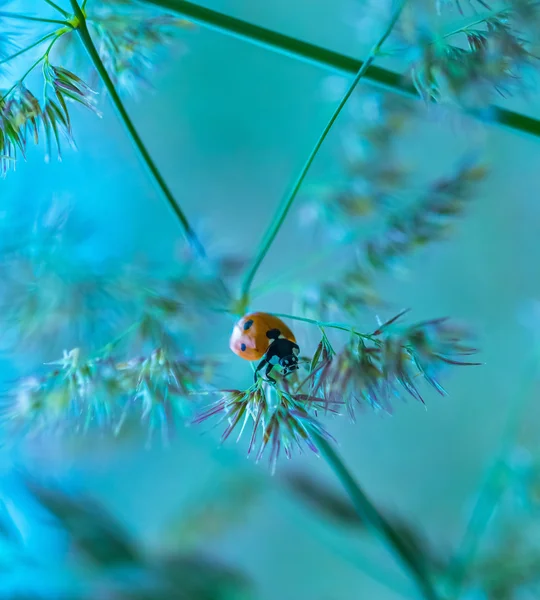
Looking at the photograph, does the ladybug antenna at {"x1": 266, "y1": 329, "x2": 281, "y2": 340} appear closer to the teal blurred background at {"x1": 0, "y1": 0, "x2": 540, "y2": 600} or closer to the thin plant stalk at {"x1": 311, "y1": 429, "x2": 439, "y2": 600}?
the thin plant stalk at {"x1": 311, "y1": 429, "x2": 439, "y2": 600}

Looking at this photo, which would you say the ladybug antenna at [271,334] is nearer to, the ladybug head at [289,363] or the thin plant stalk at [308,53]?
the ladybug head at [289,363]

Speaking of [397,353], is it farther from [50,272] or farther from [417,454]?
[417,454]

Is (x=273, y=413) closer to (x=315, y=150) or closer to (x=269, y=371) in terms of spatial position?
(x=269, y=371)

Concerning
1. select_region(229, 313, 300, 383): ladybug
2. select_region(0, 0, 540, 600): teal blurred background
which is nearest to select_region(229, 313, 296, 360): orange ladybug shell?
select_region(229, 313, 300, 383): ladybug

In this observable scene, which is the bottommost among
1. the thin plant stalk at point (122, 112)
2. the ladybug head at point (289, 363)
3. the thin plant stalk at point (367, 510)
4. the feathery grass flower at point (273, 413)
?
the feathery grass flower at point (273, 413)

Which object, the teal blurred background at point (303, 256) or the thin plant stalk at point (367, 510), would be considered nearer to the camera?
the thin plant stalk at point (367, 510)

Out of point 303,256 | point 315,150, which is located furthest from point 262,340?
point 303,256

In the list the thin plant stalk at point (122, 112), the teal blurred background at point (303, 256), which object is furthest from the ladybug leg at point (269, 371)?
the teal blurred background at point (303, 256)
